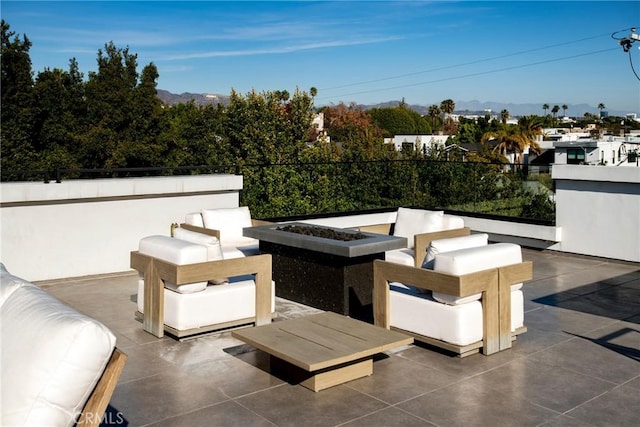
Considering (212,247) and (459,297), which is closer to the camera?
(459,297)

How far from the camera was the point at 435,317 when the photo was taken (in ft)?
15.8

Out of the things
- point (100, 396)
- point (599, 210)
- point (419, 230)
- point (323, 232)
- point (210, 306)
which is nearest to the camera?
point (100, 396)

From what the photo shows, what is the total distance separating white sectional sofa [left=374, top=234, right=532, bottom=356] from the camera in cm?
466

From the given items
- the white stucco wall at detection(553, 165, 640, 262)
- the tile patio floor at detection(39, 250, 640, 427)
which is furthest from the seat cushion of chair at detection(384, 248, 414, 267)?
the white stucco wall at detection(553, 165, 640, 262)

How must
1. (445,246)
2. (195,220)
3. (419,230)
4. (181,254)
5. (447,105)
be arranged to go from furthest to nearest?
(447,105), (195,220), (419,230), (181,254), (445,246)

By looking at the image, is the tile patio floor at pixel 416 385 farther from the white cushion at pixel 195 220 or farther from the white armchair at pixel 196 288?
the white cushion at pixel 195 220

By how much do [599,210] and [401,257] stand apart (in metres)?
3.61

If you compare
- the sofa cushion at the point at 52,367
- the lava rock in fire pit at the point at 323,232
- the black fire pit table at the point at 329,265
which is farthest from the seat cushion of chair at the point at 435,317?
the sofa cushion at the point at 52,367

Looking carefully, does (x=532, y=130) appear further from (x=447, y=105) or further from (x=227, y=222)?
(x=227, y=222)

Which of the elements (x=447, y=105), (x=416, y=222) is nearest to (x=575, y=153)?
(x=416, y=222)

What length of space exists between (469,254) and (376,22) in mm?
57455

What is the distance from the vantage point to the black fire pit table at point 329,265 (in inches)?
236

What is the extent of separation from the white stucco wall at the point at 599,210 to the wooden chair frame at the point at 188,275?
5419 millimetres

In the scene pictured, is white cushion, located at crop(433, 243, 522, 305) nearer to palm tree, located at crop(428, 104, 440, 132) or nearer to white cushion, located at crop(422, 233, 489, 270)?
white cushion, located at crop(422, 233, 489, 270)
